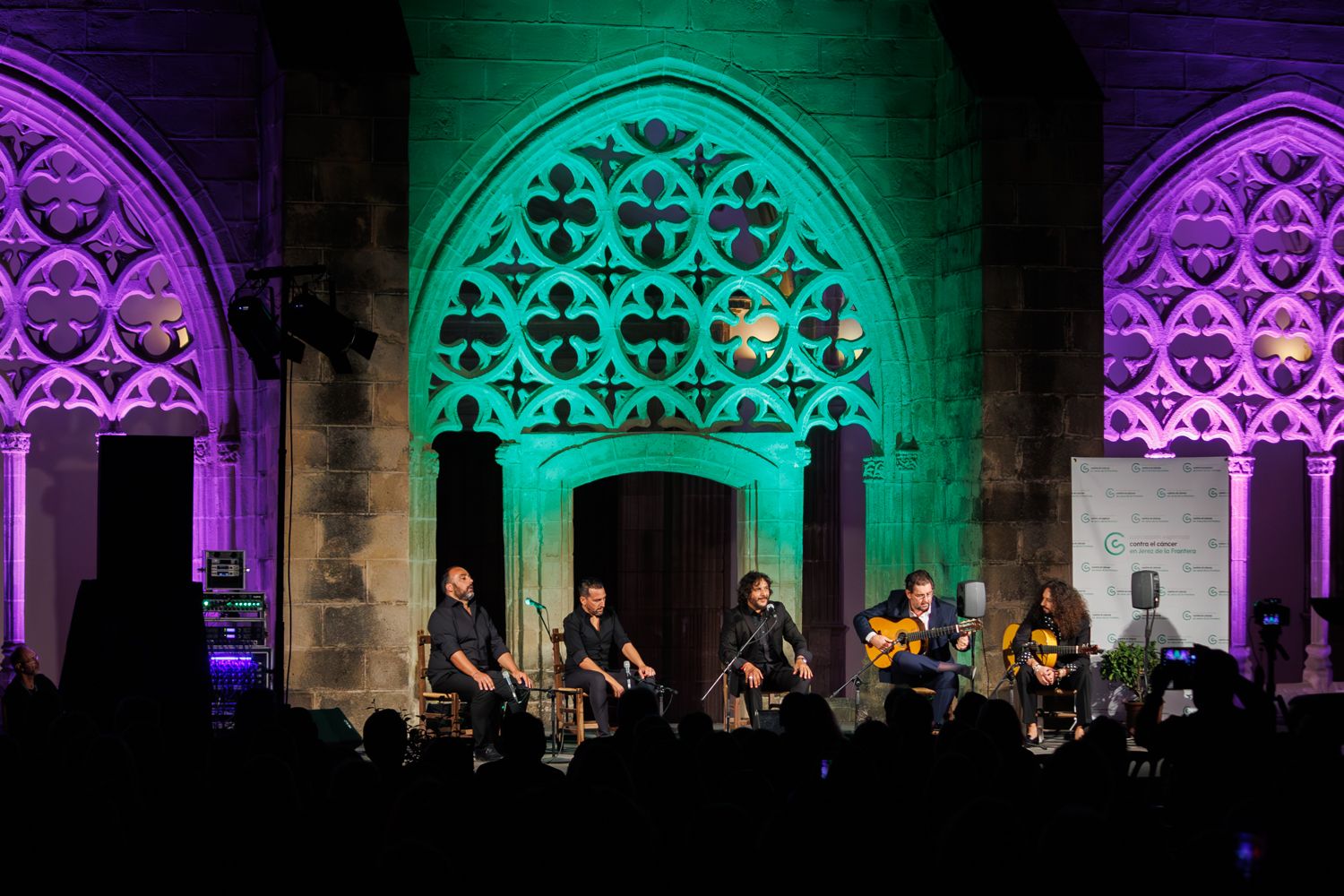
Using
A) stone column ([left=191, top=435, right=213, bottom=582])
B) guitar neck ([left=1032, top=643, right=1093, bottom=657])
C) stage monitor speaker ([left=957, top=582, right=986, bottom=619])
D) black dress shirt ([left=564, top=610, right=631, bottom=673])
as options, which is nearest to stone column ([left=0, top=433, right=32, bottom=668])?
stone column ([left=191, top=435, right=213, bottom=582])

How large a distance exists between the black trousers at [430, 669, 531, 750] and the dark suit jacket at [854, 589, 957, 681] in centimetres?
198

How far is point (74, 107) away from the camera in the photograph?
1055cm

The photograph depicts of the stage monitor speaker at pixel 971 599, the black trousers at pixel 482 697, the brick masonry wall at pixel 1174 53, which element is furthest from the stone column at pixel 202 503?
the brick masonry wall at pixel 1174 53

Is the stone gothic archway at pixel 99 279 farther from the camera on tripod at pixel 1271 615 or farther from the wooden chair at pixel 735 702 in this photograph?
the camera on tripod at pixel 1271 615

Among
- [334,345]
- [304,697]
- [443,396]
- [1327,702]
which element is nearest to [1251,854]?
[1327,702]

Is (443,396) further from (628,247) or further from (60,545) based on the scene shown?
(60,545)

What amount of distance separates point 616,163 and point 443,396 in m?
1.85

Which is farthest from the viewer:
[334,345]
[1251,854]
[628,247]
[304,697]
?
[628,247]

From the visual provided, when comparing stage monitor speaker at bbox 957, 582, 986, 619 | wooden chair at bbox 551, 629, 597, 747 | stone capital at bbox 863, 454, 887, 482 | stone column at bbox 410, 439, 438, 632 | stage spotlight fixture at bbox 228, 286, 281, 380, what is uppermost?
stage spotlight fixture at bbox 228, 286, 281, 380

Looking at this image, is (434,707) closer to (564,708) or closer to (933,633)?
(564,708)

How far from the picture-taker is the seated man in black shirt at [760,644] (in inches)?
404

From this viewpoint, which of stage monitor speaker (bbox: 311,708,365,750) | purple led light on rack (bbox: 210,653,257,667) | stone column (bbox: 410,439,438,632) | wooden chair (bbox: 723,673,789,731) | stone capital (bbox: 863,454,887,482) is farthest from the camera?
stone capital (bbox: 863,454,887,482)

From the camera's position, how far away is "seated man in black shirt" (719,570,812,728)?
1027 cm

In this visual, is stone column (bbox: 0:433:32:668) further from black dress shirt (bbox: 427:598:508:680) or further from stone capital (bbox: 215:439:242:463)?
black dress shirt (bbox: 427:598:508:680)
